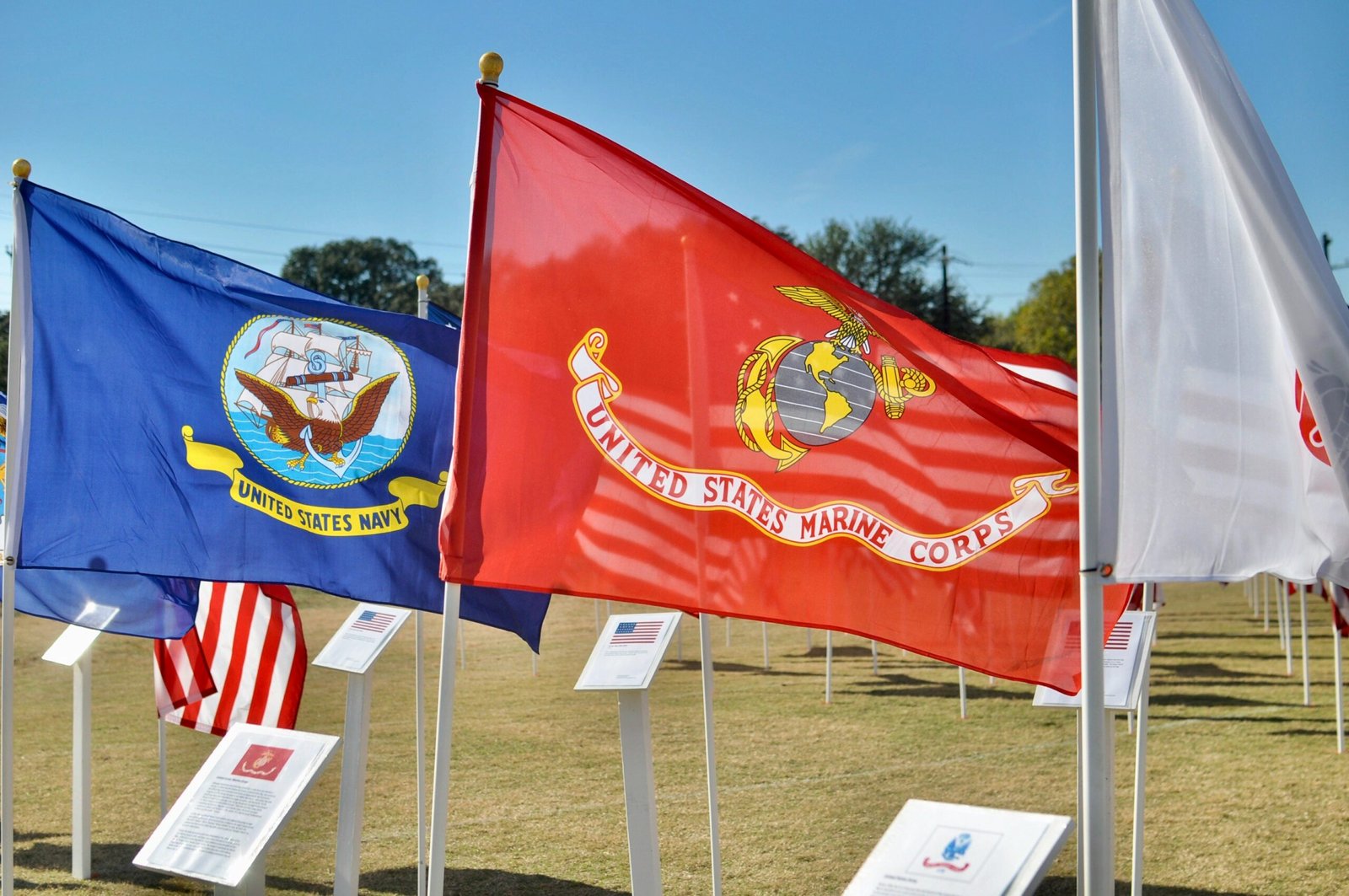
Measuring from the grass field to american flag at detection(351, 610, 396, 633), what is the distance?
1.58 meters

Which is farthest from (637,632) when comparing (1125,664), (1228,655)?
(1228,655)

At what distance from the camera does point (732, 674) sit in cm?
1501

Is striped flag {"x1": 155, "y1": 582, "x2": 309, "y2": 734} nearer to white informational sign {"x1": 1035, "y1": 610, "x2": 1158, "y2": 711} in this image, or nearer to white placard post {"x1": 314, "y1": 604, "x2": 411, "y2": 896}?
white placard post {"x1": 314, "y1": 604, "x2": 411, "y2": 896}

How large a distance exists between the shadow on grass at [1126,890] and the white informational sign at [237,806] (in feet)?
13.0

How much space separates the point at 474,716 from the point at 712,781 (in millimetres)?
7578

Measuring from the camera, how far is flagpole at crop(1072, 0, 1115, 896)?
Answer: 10.6 ft

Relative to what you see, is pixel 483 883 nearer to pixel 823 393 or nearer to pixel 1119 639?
pixel 1119 639

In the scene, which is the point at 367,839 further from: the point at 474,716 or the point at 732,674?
the point at 732,674

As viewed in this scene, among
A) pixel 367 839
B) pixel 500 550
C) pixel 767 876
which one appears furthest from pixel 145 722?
pixel 500 550

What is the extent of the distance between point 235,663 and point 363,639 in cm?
162

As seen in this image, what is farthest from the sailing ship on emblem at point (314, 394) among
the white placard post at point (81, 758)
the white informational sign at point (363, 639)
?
the white placard post at point (81, 758)

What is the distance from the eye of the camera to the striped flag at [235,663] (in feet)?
25.1

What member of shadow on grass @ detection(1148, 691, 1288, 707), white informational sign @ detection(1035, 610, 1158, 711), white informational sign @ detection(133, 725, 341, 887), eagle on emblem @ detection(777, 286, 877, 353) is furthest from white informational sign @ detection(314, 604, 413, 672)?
shadow on grass @ detection(1148, 691, 1288, 707)

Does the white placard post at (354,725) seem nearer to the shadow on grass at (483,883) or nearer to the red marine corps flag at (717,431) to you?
the shadow on grass at (483,883)
